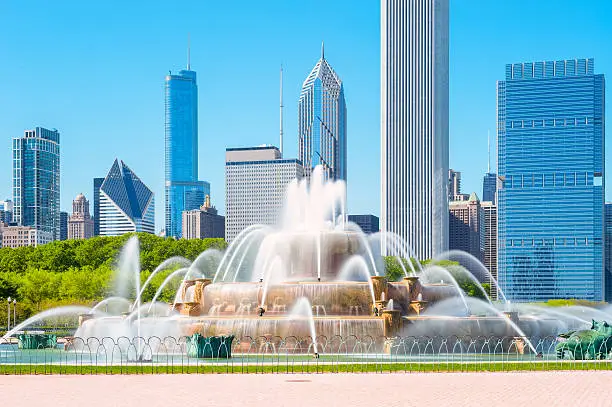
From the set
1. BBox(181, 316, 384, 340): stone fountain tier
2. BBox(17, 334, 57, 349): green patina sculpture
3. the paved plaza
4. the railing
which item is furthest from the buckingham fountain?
the paved plaza

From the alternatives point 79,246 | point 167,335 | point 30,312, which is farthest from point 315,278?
point 79,246

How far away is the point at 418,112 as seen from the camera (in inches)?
7707

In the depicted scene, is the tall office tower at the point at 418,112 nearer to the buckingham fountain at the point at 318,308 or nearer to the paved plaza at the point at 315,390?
the buckingham fountain at the point at 318,308

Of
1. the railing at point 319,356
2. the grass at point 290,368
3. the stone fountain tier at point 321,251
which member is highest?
the stone fountain tier at point 321,251

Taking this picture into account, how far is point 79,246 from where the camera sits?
361 feet

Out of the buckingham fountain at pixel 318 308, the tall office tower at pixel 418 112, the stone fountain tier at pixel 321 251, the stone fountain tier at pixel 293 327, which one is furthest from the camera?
the tall office tower at pixel 418 112

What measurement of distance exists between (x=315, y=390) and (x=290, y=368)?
20.2 feet

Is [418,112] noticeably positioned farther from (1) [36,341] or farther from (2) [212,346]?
(2) [212,346]

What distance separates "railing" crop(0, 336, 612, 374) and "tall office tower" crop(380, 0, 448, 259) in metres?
152

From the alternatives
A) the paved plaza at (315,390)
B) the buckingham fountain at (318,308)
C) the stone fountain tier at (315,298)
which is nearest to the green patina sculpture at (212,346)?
the buckingham fountain at (318,308)

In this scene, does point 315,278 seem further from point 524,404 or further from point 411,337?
point 524,404

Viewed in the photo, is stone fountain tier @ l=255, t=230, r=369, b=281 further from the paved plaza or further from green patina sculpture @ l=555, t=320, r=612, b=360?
the paved plaza

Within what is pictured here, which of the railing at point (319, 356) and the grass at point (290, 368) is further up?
the grass at point (290, 368)

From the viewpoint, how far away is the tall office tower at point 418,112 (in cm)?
19475
